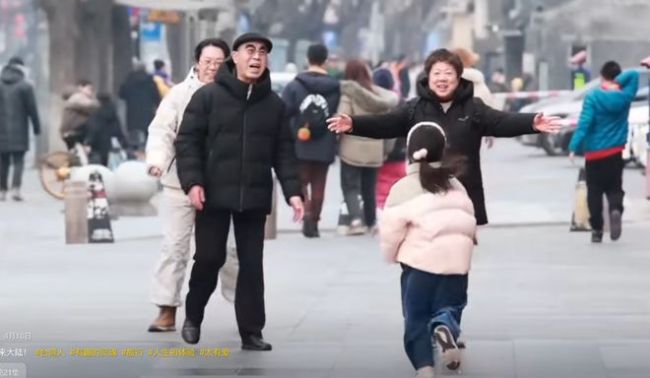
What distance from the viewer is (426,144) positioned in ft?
34.3

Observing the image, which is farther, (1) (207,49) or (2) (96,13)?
(2) (96,13)

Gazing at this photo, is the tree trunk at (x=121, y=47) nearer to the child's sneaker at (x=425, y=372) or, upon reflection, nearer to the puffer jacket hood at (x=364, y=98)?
the puffer jacket hood at (x=364, y=98)

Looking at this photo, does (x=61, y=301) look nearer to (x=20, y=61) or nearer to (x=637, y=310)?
(x=637, y=310)

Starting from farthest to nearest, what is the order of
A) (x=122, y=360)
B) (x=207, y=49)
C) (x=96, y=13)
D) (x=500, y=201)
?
(x=96, y=13) → (x=500, y=201) → (x=207, y=49) → (x=122, y=360)

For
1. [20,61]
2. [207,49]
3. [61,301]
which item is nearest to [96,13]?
[20,61]

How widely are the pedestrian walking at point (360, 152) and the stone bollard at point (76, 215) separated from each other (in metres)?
2.42

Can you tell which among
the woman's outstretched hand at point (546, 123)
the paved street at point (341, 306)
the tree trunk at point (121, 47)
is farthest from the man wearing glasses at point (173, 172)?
the tree trunk at point (121, 47)

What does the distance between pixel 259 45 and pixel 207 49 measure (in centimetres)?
73

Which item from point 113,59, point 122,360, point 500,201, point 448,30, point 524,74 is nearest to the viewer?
point 122,360

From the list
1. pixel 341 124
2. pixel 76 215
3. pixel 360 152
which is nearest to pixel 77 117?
pixel 76 215

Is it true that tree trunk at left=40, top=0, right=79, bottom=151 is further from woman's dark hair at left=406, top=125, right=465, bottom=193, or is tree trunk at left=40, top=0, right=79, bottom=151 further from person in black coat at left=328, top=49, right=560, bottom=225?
woman's dark hair at left=406, top=125, right=465, bottom=193

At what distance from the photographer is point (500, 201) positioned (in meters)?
25.7

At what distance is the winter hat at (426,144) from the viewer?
10.4 metres

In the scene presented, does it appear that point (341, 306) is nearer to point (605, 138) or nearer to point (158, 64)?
point (605, 138)
